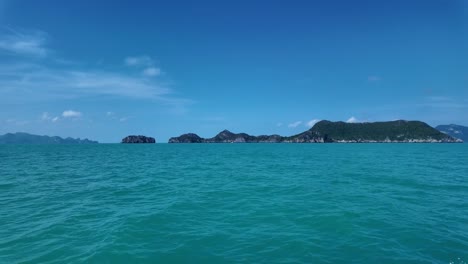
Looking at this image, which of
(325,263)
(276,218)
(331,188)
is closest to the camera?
(325,263)

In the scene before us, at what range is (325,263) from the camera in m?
9.49

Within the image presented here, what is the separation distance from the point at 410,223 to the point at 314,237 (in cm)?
590

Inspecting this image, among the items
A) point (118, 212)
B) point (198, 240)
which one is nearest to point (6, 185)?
point (118, 212)

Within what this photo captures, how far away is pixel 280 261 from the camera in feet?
31.8

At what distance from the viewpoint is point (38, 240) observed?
37.9ft

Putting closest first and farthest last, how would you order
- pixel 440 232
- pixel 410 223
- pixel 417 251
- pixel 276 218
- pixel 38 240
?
pixel 417 251, pixel 38 240, pixel 440 232, pixel 410 223, pixel 276 218

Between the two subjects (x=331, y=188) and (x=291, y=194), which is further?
(x=331, y=188)

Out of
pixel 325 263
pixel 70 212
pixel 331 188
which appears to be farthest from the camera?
pixel 331 188

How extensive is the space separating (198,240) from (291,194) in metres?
11.7

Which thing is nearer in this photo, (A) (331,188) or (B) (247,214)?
(B) (247,214)

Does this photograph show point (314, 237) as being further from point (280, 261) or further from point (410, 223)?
point (410, 223)

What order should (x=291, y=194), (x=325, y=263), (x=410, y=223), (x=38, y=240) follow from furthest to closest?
(x=291, y=194), (x=410, y=223), (x=38, y=240), (x=325, y=263)

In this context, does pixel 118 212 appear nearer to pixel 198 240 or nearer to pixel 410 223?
pixel 198 240

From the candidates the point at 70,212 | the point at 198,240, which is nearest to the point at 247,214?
the point at 198,240
